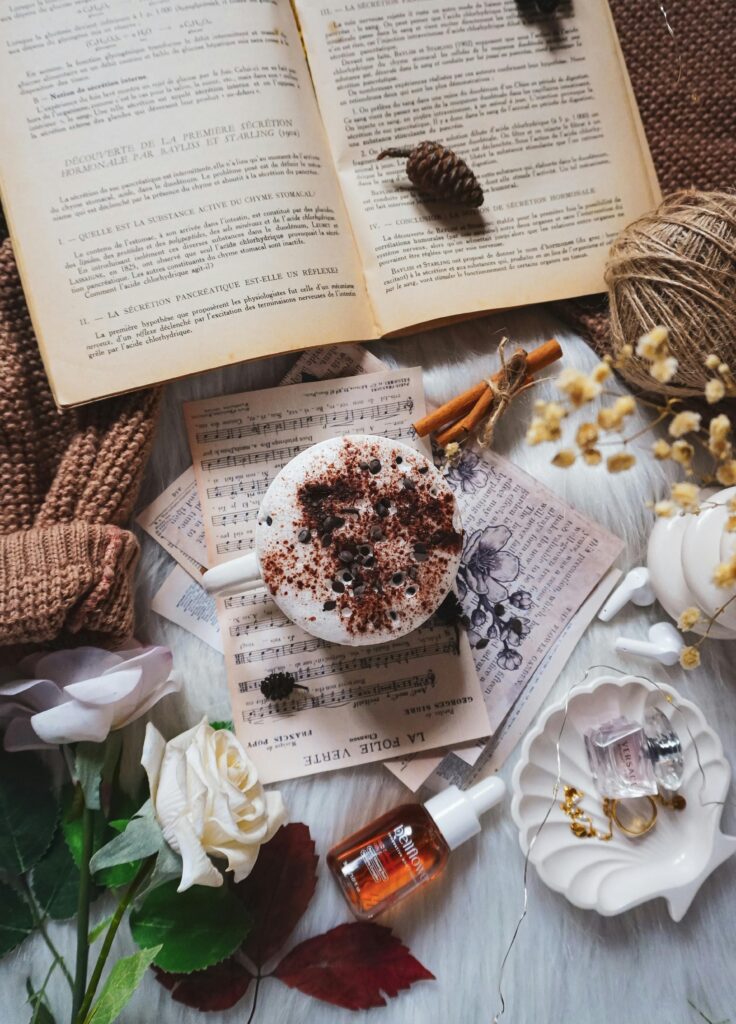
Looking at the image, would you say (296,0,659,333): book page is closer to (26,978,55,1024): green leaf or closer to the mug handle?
the mug handle

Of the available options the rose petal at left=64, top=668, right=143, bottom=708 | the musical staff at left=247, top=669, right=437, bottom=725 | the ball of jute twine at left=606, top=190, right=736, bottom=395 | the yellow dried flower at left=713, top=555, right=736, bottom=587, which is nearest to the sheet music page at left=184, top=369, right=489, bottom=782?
the musical staff at left=247, top=669, right=437, bottom=725

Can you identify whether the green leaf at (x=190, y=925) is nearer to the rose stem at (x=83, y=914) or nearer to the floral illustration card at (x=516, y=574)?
the rose stem at (x=83, y=914)

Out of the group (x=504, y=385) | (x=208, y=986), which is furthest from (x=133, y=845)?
(x=504, y=385)

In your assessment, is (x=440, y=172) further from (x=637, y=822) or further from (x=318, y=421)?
(x=637, y=822)

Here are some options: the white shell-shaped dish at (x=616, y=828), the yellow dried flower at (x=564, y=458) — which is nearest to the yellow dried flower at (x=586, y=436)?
the yellow dried flower at (x=564, y=458)

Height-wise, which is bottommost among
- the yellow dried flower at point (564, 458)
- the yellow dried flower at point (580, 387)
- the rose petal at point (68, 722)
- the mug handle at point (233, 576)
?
the rose petal at point (68, 722)

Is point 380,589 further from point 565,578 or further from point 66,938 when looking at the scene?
point 66,938
